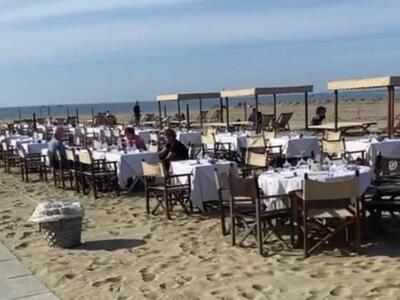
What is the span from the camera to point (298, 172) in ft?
22.2

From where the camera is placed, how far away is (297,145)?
501 inches

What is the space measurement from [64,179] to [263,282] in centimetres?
742

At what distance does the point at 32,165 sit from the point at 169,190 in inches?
255

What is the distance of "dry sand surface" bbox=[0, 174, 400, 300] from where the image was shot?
4906 millimetres

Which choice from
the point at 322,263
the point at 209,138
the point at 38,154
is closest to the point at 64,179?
the point at 38,154

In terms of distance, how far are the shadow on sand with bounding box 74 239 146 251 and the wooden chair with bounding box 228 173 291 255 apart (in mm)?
1070

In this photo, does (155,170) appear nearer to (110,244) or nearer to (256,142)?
(110,244)

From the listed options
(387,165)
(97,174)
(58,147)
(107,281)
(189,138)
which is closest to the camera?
(107,281)

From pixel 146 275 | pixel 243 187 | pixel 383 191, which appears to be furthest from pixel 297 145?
pixel 146 275

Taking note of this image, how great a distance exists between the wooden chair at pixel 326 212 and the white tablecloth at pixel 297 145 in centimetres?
618

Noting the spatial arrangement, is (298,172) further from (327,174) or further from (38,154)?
(38,154)

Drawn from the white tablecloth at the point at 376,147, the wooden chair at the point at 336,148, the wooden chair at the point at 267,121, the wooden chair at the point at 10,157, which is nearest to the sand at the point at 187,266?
the wooden chair at the point at 336,148

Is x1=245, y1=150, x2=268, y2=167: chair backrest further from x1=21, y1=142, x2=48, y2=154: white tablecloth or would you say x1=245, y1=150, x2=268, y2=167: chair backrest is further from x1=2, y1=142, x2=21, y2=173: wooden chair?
x1=2, y1=142, x2=21, y2=173: wooden chair

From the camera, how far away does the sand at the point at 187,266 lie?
4.91m
